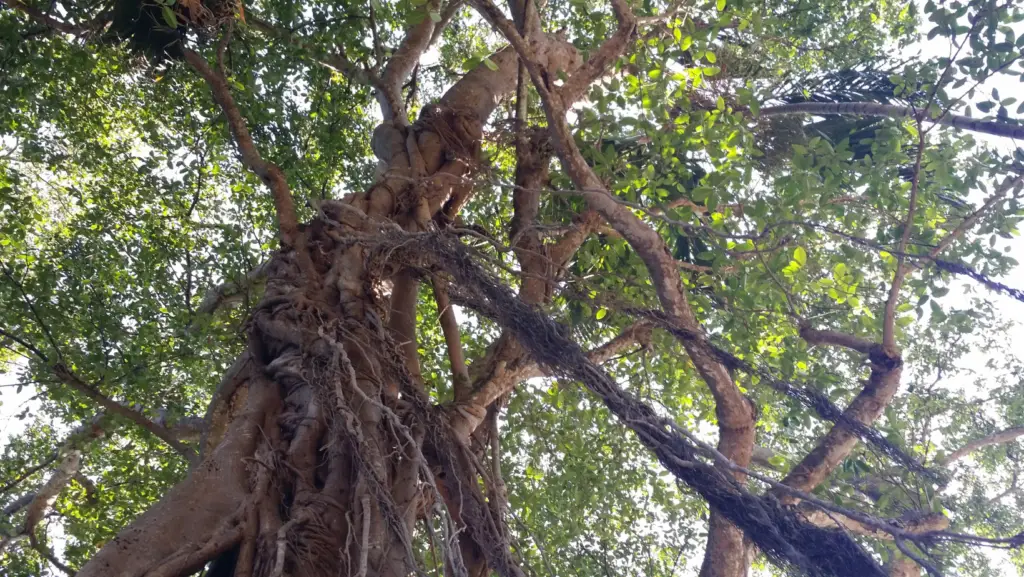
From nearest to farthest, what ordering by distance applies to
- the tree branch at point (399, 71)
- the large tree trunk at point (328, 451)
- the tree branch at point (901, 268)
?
the large tree trunk at point (328, 451), the tree branch at point (901, 268), the tree branch at point (399, 71)

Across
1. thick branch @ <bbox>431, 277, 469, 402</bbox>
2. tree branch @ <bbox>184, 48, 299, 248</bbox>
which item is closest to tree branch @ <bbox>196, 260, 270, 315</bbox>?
tree branch @ <bbox>184, 48, 299, 248</bbox>

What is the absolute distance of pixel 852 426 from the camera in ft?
8.75

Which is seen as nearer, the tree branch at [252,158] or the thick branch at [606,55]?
the tree branch at [252,158]

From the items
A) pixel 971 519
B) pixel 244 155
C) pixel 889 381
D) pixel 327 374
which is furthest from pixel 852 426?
pixel 971 519

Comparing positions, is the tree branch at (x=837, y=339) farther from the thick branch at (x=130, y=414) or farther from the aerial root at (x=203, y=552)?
the thick branch at (x=130, y=414)

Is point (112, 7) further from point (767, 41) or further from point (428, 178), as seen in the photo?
point (767, 41)

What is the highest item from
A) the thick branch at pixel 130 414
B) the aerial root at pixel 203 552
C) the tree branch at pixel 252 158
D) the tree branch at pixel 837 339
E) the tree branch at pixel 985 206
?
the tree branch at pixel 252 158

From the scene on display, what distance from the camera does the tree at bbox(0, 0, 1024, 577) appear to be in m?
2.59

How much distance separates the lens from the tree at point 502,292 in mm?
2592

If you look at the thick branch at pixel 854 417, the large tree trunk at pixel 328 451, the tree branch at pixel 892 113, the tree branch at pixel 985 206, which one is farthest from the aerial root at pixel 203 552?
the tree branch at pixel 892 113

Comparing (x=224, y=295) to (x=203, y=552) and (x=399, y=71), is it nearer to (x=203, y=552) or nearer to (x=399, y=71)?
(x=399, y=71)

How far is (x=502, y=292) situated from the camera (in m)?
2.90

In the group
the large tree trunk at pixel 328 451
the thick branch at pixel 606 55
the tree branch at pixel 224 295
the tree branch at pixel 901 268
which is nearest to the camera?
the large tree trunk at pixel 328 451

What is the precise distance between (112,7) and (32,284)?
2.13 m
